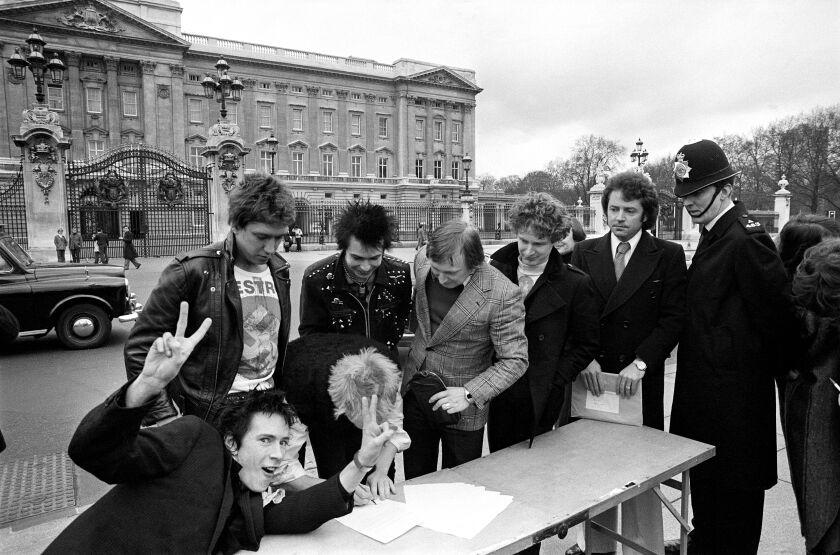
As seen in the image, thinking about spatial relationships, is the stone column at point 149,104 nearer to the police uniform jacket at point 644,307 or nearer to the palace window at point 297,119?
the palace window at point 297,119

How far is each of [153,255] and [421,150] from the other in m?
37.7

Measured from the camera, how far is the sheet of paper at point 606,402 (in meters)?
3.04

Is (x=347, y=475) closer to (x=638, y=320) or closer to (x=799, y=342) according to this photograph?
(x=638, y=320)

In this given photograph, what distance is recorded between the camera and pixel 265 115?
171 ft

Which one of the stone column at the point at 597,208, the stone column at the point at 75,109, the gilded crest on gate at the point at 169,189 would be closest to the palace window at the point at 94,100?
the stone column at the point at 75,109

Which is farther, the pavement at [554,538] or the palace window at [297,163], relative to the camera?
the palace window at [297,163]

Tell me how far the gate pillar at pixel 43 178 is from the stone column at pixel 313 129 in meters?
37.1

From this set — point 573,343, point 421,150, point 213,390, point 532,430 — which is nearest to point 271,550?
point 213,390

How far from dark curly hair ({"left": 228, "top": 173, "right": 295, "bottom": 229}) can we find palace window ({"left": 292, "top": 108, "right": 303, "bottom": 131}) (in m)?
54.2

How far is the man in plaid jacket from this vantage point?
256 centimetres

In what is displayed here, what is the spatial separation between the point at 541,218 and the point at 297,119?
54855mm

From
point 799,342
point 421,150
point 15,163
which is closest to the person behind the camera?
point 799,342

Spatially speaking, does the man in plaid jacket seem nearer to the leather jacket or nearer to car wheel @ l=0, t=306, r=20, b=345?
the leather jacket

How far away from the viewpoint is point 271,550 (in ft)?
5.71
